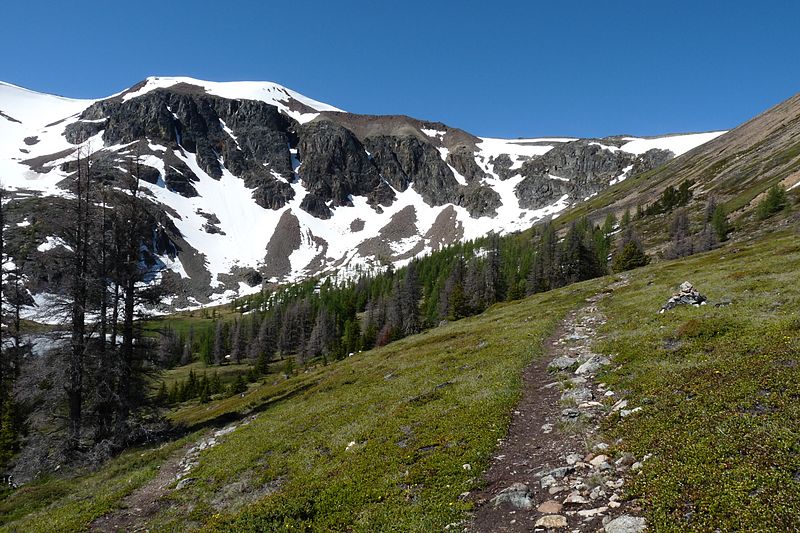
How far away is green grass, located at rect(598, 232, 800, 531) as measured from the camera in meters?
7.71

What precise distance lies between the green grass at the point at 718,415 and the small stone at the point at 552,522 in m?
1.73

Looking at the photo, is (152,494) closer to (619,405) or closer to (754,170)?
(619,405)

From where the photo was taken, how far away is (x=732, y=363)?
47.5 feet

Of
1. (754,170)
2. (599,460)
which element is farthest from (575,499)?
(754,170)

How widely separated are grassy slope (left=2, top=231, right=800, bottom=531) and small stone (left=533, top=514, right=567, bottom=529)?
5.97 ft

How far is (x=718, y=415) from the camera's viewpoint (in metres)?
11.0

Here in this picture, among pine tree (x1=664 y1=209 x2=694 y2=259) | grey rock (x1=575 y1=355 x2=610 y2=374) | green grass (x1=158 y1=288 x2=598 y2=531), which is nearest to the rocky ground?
grey rock (x1=575 y1=355 x2=610 y2=374)

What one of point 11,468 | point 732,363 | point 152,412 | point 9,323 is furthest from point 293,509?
point 9,323

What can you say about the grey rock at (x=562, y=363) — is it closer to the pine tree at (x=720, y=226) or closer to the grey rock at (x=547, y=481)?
the grey rock at (x=547, y=481)

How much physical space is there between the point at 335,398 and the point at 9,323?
26.1 m

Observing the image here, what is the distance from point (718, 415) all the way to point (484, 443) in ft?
21.6

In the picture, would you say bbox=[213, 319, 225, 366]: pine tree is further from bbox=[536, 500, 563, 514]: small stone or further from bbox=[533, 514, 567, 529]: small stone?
bbox=[533, 514, 567, 529]: small stone

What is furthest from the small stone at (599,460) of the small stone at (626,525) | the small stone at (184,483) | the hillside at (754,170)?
the hillside at (754,170)

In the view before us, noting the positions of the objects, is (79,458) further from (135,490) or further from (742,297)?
A: (742,297)
